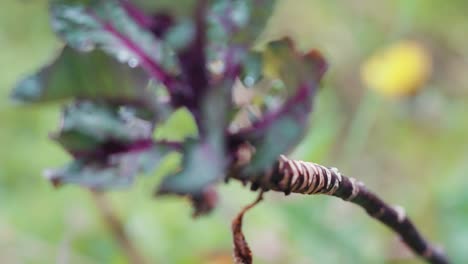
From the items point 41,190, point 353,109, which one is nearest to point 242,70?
point 41,190

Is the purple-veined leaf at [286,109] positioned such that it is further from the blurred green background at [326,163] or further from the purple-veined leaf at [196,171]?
the blurred green background at [326,163]

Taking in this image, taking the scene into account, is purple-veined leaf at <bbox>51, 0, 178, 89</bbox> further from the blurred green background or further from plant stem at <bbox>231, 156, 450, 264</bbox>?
the blurred green background

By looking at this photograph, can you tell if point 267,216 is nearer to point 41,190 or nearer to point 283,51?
point 41,190

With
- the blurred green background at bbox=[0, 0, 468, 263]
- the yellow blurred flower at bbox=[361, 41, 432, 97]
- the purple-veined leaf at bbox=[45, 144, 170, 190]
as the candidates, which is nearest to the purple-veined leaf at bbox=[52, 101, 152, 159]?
the purple-veined leaf at bbox=[45, 144, 170, 190]

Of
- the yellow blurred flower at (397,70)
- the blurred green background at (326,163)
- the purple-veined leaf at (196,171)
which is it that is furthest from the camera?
the yellow blurred flower at (397,70)

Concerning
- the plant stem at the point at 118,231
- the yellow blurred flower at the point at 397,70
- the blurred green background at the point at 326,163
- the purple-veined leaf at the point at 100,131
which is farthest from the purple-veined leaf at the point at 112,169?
the yellow blurred flower at the point at 397,70

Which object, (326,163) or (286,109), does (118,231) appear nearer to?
(326,163)

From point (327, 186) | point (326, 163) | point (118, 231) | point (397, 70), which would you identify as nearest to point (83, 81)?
point (327, 186)
